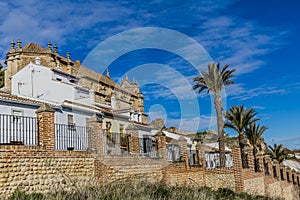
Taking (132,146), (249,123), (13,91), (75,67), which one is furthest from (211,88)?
(75,67)

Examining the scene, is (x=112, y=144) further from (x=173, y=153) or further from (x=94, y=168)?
(x=173, y=153)

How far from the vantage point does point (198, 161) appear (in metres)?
20.7

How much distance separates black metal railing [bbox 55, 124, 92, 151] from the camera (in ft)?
40.6

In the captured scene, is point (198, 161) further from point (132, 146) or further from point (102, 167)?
point (102, 167)

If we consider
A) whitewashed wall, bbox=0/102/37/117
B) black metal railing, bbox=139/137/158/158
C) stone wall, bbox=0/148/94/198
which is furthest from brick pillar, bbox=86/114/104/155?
whitewashed wall, bbox=0/102/37/117

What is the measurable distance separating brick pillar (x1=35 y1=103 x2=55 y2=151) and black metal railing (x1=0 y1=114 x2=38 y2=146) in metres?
0.19

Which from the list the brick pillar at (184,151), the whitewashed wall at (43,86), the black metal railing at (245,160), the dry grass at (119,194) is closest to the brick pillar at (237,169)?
the black metal railing at (245,160)

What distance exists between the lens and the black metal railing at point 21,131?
1145 centimetres

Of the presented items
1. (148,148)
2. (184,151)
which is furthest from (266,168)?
(148,148)

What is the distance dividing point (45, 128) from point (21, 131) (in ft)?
4.08

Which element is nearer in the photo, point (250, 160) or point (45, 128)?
point (45, 128)

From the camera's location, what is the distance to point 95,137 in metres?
13.7

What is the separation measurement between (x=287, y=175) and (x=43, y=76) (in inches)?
Answer: 833

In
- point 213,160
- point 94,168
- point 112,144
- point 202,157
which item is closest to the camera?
point 94,168
